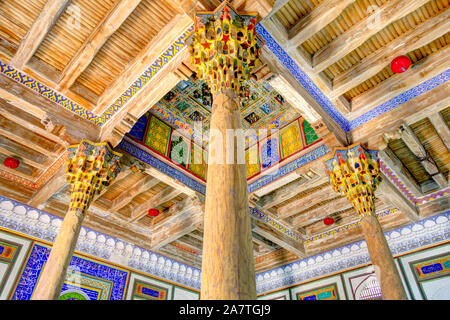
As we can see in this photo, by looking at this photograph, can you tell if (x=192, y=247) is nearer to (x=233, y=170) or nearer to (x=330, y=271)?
(x=330, y=271)

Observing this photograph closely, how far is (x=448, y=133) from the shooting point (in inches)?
246

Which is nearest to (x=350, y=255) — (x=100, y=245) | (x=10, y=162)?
(x=100, y=245)

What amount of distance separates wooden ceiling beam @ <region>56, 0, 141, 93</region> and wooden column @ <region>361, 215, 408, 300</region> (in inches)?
185

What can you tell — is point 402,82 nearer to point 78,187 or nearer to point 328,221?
point 328,221

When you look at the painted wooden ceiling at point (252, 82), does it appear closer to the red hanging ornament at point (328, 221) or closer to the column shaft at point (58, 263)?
the column shaft at point (58, 263)

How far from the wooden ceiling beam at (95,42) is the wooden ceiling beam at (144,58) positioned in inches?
20.7

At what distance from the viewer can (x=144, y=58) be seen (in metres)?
4.99

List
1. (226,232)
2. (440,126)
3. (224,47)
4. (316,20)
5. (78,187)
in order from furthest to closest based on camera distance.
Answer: (440,126)
(78,187)
(316,20)
(224,47)
(226,232)

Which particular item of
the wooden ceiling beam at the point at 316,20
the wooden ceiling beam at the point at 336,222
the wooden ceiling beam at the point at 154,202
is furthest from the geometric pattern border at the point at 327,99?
the wooden ceiling beam at the point at 154,202

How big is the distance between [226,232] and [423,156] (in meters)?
6.09

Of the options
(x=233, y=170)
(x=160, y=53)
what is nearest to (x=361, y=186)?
(x=233, y=170)

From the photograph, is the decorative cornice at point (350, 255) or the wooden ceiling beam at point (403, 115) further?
the decorative cornice at point (350, 255)

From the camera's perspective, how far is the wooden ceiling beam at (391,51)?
4742 millimetres

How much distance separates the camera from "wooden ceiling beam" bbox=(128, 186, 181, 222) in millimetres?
7666
